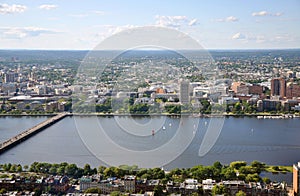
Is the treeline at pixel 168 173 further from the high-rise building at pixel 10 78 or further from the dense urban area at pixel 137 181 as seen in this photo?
the high-rise building at pixel 10 78

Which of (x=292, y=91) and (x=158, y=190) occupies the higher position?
(x=292, y=91)

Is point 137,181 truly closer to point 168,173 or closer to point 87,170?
point 168,173

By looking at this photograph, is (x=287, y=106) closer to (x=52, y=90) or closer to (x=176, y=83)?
(x=176, y=83)

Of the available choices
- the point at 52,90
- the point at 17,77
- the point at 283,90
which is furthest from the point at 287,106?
the point at 17,77

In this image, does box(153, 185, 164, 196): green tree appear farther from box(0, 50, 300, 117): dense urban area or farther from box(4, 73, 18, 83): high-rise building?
box(4, 73, 18, 83): high-rise building

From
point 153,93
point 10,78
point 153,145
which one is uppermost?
point 10,78

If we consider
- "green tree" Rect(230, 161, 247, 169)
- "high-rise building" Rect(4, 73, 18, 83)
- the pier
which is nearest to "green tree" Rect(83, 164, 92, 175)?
"green tree" Rect(230, 161, 247, 169)

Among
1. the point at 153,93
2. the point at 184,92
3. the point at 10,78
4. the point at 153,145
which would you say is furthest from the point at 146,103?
the point at 10,78
